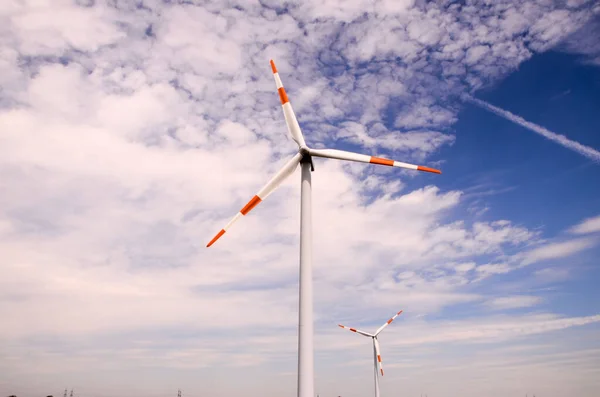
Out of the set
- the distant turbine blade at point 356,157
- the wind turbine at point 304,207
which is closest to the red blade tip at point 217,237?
the wind turbine at point 304,207

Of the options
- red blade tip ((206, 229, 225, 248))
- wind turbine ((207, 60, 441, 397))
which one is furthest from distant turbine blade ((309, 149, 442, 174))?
red blade tip ((206, 229, 225, 248))

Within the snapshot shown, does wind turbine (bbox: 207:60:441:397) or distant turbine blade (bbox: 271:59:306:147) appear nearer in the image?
wind turbine (bbox: 207:60:441:397)

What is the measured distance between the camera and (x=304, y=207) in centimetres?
3397

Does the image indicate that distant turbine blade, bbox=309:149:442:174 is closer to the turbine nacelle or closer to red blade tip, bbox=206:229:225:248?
the turbine nacelle

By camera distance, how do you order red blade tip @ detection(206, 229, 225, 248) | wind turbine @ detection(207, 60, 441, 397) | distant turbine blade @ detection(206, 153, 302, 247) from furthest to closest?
distant turbine blade @ detection(206, 153, 302, 247) < red blade tip @ detection(206, 229, 225, 248) < wind turbine @ detection(207, 60, 441, 397)

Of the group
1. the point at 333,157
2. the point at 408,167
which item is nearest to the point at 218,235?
the point at 333,157

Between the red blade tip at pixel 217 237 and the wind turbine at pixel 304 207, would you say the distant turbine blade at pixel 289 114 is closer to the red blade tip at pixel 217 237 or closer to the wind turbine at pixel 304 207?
the wind turbine at pixel 304 207

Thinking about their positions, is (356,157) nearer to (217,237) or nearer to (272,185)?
(272,185)

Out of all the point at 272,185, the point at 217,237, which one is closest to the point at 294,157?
the point at 272,185

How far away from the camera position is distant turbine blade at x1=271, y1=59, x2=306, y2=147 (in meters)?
38.7

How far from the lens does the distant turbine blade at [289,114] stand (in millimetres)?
38688

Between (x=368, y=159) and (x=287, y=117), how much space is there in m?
8.26

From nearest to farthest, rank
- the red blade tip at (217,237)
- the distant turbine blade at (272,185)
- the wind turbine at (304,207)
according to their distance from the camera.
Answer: the wind turbine at (304,207) < the red blade tip at (217,237) < the distant turbine blade at (272,185)

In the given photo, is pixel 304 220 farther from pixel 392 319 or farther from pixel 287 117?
pixel 392 319
